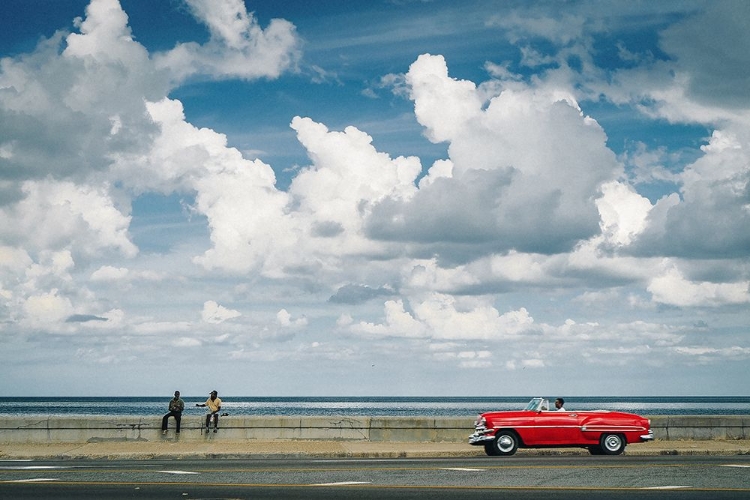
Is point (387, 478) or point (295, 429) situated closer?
point (387, 478)

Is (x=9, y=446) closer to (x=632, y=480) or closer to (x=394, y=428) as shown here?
(x=394, y=428)

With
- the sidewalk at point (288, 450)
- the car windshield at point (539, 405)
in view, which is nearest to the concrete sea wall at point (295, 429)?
the sidewalk at point (288, 450)

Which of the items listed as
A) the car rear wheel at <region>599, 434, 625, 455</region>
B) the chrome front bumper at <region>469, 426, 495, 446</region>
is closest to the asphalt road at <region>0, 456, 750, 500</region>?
the chrome front bumper at <region>469, 426, 495, 446</region>

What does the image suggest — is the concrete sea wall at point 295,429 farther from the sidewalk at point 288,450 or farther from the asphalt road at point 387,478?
the asphalt road at point 387,478

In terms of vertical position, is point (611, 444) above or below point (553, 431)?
below

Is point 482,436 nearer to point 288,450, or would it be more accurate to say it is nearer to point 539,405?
point 539,405

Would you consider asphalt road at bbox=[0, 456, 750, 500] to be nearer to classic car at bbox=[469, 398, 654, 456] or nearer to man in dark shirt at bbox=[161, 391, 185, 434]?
classic car at bbox=[469, 398, 654, 456]

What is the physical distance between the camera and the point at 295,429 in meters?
26.9

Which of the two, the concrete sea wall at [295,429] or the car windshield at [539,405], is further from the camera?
the concrete sea wall at [295,429]

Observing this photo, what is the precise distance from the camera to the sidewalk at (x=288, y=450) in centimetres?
2295

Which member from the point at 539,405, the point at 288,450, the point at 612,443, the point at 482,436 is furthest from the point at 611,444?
the point at 288,450

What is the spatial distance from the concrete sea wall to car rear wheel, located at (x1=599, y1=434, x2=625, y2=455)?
16.7 ft

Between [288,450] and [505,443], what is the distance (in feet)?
19.3

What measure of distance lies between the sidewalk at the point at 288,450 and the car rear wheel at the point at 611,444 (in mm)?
838
